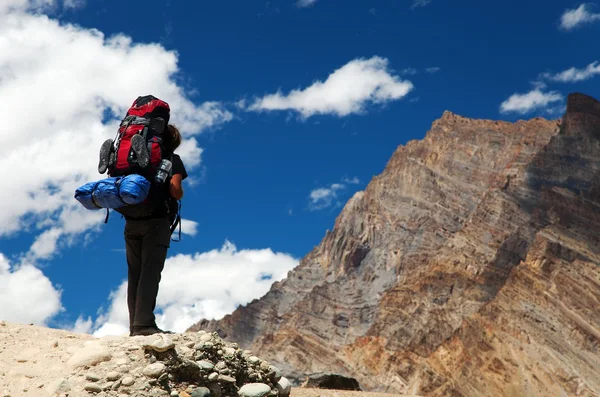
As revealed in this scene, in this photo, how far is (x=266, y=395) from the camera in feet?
28.4

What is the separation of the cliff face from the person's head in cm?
4617

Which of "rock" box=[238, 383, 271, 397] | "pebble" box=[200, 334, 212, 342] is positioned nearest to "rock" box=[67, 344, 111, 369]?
"pebble" box=[200, 334, 212, 342]

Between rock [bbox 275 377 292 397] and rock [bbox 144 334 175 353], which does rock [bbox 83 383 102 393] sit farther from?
rock [bbox 275 377 292 397]

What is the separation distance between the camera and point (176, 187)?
353 inches

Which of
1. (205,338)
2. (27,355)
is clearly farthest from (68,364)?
(205,338)

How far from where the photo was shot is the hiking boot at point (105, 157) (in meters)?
9.14

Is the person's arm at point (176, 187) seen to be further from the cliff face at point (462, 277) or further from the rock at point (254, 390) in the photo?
the cliff face at point (462, 277)

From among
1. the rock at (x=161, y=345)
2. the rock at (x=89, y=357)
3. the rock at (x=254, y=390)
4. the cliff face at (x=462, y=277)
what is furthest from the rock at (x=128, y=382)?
the cliff face at (x=462, y=277)

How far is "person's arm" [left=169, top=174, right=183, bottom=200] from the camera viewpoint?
353 inches

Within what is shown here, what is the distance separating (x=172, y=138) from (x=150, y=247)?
3.86 feet

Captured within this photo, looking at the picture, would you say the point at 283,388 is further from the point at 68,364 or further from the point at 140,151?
the point at 140,151

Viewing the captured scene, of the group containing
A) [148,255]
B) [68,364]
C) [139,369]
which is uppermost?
[148,255]

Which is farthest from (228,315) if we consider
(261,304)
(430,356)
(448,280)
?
(430,356)

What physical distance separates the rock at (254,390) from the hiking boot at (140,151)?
2.40m
